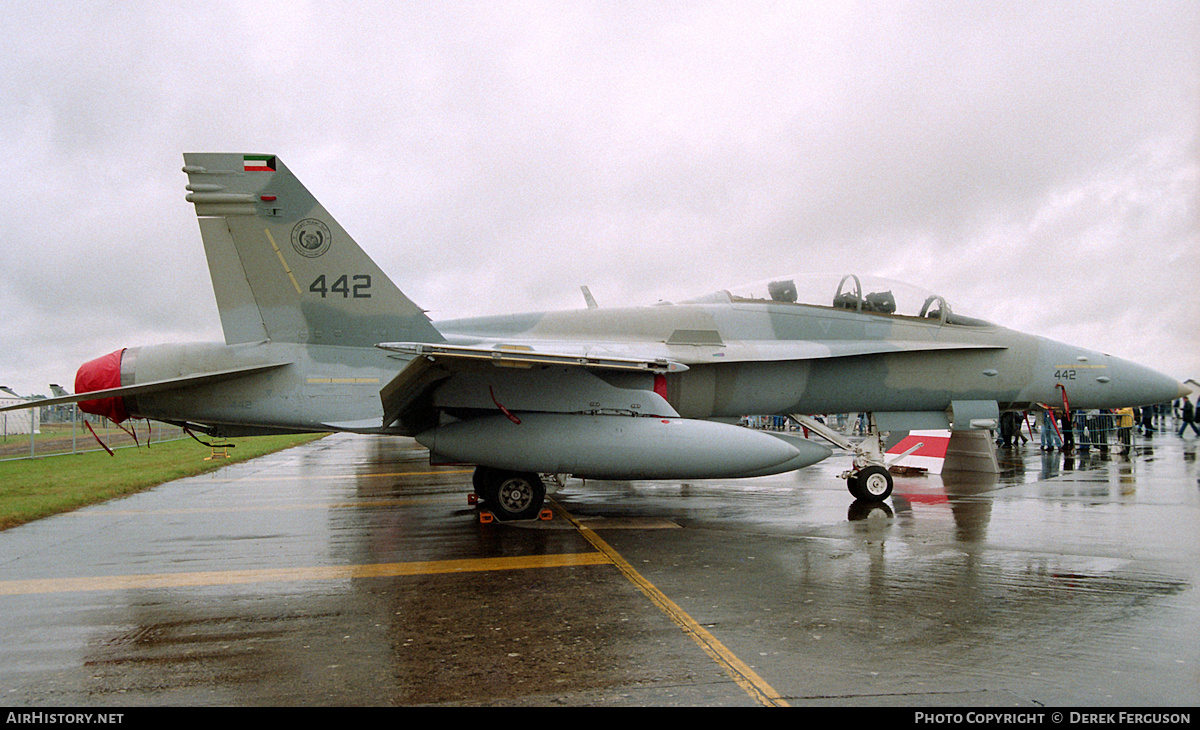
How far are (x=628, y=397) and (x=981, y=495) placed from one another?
255 inches

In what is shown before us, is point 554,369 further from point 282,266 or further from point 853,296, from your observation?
point 853,296

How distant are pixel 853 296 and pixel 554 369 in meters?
4.57

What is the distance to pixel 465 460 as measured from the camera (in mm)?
7508

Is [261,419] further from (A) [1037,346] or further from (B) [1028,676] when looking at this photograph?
(A) [1037,346]

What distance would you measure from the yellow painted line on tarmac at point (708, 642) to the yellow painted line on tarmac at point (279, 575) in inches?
19.6

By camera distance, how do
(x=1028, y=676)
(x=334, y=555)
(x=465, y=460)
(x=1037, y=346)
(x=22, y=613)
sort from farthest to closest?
(x=1037, y=346) → (x=465, y=460) → (x=334, y=555) → (x=22, y=613) → (x=1028, y=676)

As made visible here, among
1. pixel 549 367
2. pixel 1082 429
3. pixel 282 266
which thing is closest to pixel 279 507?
pixel 282 266

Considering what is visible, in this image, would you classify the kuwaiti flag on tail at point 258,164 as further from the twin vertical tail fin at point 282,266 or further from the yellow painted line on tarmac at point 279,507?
the yellow painted line on tarmac at point 279,507

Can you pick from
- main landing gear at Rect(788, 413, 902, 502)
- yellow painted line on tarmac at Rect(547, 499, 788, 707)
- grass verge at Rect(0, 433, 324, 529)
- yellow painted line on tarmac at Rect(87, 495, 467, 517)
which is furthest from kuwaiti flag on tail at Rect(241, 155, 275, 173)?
main landing gear at Rect(788, 413, 902, 502)

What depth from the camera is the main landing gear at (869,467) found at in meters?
9.38

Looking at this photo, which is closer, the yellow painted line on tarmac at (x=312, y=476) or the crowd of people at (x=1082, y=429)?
the yellow painted line on tarmac at (x=312, y=476)

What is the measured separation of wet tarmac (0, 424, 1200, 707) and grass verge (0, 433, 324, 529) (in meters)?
1.32

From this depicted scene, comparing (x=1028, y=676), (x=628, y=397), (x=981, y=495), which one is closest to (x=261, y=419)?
(x=628, y=397)

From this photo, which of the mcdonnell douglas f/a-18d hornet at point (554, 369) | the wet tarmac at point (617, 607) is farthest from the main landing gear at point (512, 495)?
the wet tarmac at point (617, 607)
